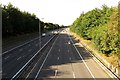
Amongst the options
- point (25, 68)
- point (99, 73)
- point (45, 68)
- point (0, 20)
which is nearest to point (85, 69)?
point (99, 73)

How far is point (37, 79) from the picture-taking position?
30891mm

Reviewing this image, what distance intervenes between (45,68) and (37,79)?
7581 mm

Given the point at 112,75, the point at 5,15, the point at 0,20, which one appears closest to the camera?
the point at 112,75

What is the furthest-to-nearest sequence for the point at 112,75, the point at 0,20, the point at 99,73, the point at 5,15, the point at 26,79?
the point at 5,15 → the point at 0,20 → the point at 99,73 → the point at 112,75 → the point at 26,79

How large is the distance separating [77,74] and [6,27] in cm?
4748

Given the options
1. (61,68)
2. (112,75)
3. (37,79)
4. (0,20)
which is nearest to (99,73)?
(112,75)

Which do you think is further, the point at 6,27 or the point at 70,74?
the point at 6,27

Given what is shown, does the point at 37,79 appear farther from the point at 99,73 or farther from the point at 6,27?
the point at 6,27

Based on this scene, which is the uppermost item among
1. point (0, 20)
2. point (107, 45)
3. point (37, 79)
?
point (0, 20)

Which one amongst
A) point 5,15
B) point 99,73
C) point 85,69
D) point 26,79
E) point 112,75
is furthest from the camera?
point 5,15

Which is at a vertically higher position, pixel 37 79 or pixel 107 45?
pixel 107 45

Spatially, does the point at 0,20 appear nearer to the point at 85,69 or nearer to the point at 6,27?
the point at 6,27

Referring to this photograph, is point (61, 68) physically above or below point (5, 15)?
below

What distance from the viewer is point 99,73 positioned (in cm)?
3488
